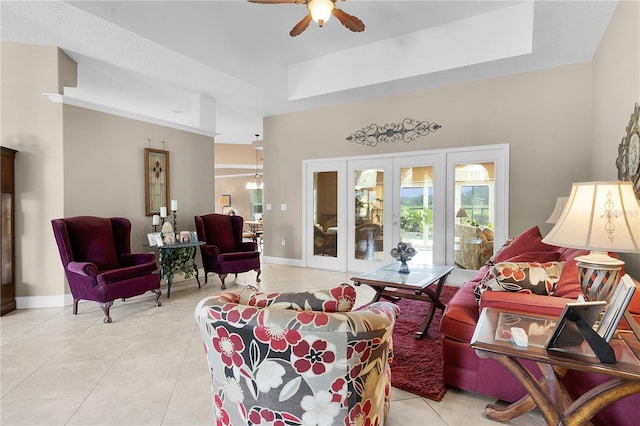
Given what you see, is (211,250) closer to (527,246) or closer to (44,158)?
(44,158)

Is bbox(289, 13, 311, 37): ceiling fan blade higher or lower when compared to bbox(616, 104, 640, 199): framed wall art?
higher

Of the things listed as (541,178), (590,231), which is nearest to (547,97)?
(541,178)

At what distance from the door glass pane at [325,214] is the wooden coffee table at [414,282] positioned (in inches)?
96.9

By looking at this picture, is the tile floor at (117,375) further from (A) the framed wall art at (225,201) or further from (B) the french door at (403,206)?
(A) the framed wall art at (225,201)

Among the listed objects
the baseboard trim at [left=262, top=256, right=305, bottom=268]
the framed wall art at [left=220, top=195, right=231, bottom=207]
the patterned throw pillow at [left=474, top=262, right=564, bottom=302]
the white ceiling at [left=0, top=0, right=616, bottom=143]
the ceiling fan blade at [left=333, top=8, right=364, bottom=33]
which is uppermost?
the white ceiling at [left=0, top=0, right=616, bottom=143]

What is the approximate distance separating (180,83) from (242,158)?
562 cm

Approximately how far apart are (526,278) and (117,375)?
2.76 meters

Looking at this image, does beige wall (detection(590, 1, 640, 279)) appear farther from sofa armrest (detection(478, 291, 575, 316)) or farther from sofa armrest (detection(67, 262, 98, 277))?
sofa armrest (detection(67, 262, 98, 277))

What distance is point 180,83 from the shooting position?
506 centimetres

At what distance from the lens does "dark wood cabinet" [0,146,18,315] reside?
3.59 metres

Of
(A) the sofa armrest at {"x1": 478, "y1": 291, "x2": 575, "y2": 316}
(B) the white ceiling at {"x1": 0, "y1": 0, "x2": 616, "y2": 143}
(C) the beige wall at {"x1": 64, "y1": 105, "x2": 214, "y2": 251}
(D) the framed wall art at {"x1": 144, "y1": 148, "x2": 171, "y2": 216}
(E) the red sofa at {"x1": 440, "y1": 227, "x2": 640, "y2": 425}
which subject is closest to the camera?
(E) the red sofa at {"x1": 440, "y1": 227, "x2": 640, "y2": 425}

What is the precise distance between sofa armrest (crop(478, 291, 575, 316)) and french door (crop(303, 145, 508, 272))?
2886 millimetres

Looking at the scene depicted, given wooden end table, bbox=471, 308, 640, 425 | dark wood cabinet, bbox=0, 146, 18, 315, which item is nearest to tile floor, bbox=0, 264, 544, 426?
dark wood cabinet, bbox=0, 146, 18, 315

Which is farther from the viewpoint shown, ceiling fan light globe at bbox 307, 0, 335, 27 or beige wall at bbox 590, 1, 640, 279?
ceiling fan light globe at bbox 307, 0, 335, 27
